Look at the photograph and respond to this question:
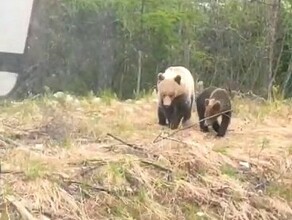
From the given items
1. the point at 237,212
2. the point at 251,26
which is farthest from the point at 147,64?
the point at 237,212

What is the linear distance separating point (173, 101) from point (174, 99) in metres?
0.02

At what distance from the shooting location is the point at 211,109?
6.31 metres

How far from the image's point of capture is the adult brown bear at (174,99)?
21.4 feet

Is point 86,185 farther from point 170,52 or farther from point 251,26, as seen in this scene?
point 251,26

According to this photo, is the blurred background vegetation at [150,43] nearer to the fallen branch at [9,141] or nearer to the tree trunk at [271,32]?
the tree trunk at [271,32]

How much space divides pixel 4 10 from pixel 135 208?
7.25ft

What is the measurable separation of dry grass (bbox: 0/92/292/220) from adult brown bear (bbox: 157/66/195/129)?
0.85 ft

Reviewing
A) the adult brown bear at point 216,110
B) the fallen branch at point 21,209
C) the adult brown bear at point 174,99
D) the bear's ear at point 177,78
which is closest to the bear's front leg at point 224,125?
the adult brown bear at point 216,110

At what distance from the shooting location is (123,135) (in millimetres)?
5664

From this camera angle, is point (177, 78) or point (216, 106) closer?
point (216, 106)

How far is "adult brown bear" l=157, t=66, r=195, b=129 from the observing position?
652 centimetres

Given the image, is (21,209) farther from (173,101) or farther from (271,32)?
(271,32)

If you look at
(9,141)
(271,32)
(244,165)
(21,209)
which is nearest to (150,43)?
(271,32)

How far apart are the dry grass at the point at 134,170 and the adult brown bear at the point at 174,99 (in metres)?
0.26
